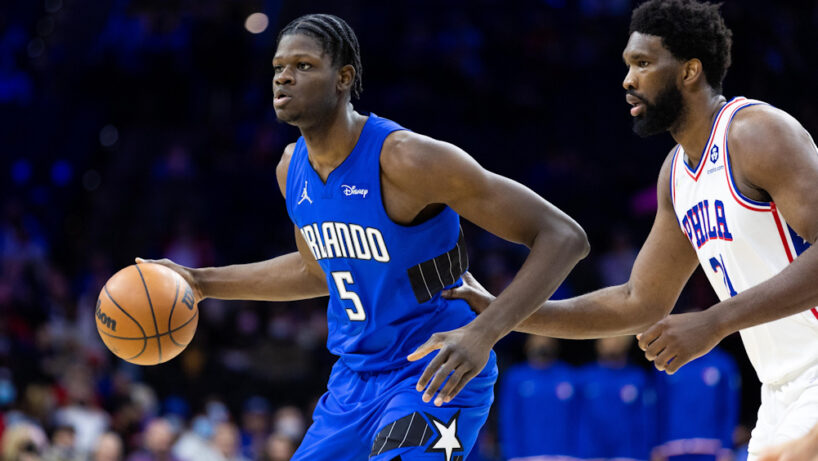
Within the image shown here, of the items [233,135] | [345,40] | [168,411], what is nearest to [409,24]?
[233,135]

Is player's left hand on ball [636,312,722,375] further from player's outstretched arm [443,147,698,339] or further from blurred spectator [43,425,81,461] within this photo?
blurred spectator [43,425,81,461]

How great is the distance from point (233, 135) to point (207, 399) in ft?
14.1

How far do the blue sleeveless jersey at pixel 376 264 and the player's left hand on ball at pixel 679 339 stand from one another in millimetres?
956

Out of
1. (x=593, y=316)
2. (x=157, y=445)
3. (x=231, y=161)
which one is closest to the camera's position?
(x=593, y=316)

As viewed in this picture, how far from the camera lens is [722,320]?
126 inches

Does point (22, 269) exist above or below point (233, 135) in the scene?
below

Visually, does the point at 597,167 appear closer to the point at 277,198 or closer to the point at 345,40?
the point at 277,198

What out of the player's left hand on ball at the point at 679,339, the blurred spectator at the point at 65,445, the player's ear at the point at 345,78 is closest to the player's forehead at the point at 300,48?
the player's ear at the point at 345,78

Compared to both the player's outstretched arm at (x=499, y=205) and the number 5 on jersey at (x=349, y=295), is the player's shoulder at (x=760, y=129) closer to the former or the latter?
the player's outstretched arm at (x=499, y=205)

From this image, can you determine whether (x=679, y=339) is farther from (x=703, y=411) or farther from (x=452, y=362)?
(x=703, y=411)

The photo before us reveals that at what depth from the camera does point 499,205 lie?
3771mm

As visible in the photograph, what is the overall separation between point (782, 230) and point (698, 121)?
0.59 meters

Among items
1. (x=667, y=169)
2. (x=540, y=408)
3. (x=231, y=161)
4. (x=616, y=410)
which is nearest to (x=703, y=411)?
(x=616, y=410)

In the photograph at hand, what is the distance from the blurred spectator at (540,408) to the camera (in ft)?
34.1
